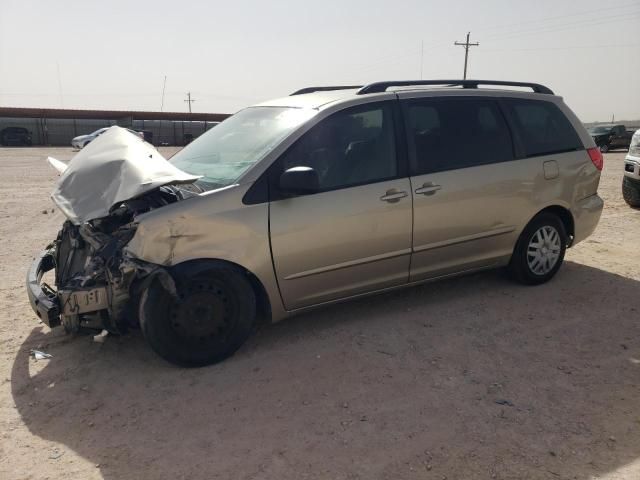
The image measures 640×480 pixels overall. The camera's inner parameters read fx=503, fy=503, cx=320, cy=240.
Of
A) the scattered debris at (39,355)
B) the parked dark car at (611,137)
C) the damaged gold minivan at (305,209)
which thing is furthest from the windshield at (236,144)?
the parked dark car at (611,137)

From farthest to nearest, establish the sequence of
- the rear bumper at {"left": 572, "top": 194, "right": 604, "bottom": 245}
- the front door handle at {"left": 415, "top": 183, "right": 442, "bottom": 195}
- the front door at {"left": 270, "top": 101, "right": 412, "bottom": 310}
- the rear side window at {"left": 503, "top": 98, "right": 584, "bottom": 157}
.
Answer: the rear bumper at {"left": 572, "top": 194, "right": 604, "bottom": 245}, the rear side window at {"left": 503, "top": 98, "right": 584, "bottom": 157}, the front door handle at {"left": 415, "top": 183, "right": 442, "bottom": 195}, the front door at {"left": 270, "top": 101, "right": 412, "bottom": 310}

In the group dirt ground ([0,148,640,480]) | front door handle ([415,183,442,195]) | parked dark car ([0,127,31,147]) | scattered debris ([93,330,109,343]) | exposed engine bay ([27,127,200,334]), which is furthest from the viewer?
parked dark car ([0,127,31,147])

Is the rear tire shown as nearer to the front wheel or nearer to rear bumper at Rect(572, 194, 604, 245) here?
rear bumper at Rect(572, 194, 604, 245)

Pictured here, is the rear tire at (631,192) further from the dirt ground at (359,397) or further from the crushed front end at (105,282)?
the crushed front end at (105,282)

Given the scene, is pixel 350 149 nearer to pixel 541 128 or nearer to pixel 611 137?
pixel 541 128

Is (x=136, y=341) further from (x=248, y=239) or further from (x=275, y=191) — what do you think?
(x=275, y=191)

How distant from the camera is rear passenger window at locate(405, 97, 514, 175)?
13.5 ft

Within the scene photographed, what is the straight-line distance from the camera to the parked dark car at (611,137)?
25797 mm

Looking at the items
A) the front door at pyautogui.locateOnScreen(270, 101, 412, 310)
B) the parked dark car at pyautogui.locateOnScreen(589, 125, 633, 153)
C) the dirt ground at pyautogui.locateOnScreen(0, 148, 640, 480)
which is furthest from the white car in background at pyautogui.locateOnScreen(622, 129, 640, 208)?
the parked dark car at pyautogui.locateOnScreen(589, 125, 633, 153)

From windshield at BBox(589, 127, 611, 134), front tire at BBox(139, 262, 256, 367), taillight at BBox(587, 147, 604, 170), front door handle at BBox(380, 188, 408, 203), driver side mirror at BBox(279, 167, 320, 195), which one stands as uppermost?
windshield at BBox(589, 127, 611, 134)

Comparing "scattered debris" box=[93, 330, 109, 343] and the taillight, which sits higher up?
the taillight

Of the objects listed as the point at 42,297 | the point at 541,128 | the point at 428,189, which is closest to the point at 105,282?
the point at 42,297

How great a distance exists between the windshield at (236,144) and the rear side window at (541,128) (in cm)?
210

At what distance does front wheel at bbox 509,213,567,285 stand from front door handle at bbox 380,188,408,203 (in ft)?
5.04
